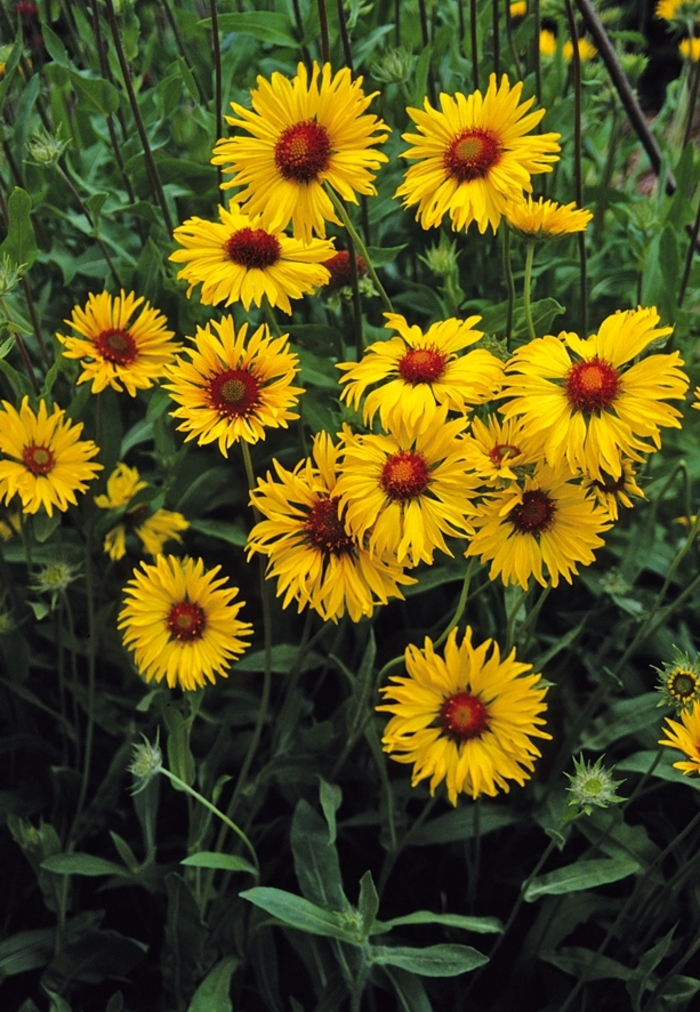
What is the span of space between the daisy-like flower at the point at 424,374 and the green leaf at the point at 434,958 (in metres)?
0.47

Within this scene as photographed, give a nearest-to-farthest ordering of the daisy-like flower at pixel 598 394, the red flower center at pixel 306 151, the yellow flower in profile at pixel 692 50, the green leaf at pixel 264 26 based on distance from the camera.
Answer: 1. the daisy-like flower at pixel 598 394
2. the red flower center at pixel 306 151
3. the green leaf at pixel 264 26
4. the yellow flower in profile at pixel 692 50

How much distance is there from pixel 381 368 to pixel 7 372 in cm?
40

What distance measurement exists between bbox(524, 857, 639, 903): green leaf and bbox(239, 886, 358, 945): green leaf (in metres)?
0.17

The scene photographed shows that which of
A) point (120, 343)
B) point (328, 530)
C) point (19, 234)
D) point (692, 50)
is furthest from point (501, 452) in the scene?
point (692, 50)

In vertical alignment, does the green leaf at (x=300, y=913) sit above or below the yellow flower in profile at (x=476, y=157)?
below

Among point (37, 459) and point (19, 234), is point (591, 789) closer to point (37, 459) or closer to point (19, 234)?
point (37, 459)

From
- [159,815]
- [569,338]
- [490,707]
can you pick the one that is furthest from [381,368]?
[159,815]

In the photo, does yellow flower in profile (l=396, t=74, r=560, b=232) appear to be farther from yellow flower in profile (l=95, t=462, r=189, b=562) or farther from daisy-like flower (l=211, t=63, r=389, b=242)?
yellow flower in profile (l=95, t=462, r=189, b=562)

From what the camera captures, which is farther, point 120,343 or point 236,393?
point 120,343

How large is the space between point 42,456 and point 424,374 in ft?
1.28

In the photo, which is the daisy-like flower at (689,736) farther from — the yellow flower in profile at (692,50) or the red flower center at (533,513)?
the yellow flower in profile at (692,50)

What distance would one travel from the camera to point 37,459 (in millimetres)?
867

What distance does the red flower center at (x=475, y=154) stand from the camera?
715 millimetres

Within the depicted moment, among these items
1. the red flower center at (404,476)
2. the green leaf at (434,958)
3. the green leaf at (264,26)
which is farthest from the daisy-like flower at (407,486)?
the green leaf at (264,26)
